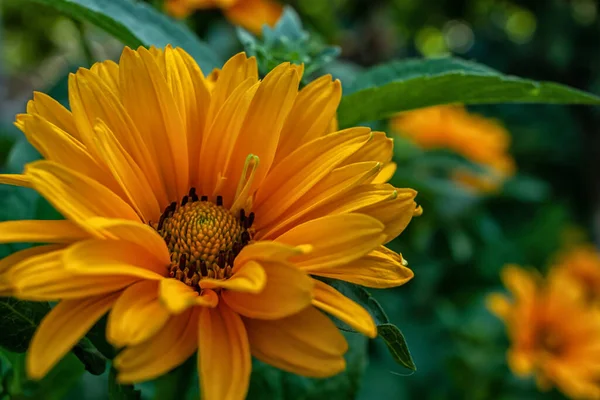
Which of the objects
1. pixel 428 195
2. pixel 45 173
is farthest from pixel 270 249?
pixel 428 195

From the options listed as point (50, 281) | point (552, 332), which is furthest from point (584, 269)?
point (50, 281)

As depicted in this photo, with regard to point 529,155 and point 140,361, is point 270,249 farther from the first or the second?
point 529,155

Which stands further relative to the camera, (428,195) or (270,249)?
(428,195)

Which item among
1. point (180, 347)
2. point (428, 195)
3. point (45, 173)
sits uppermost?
point (45, 173)

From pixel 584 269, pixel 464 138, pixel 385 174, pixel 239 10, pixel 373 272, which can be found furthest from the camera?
pixel 584 269

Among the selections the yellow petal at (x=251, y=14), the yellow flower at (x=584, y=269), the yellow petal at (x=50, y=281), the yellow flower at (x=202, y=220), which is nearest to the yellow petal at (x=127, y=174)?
the yellow flower at (x=202, y=220)

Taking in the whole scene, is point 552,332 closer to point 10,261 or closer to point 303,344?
point 303,344
